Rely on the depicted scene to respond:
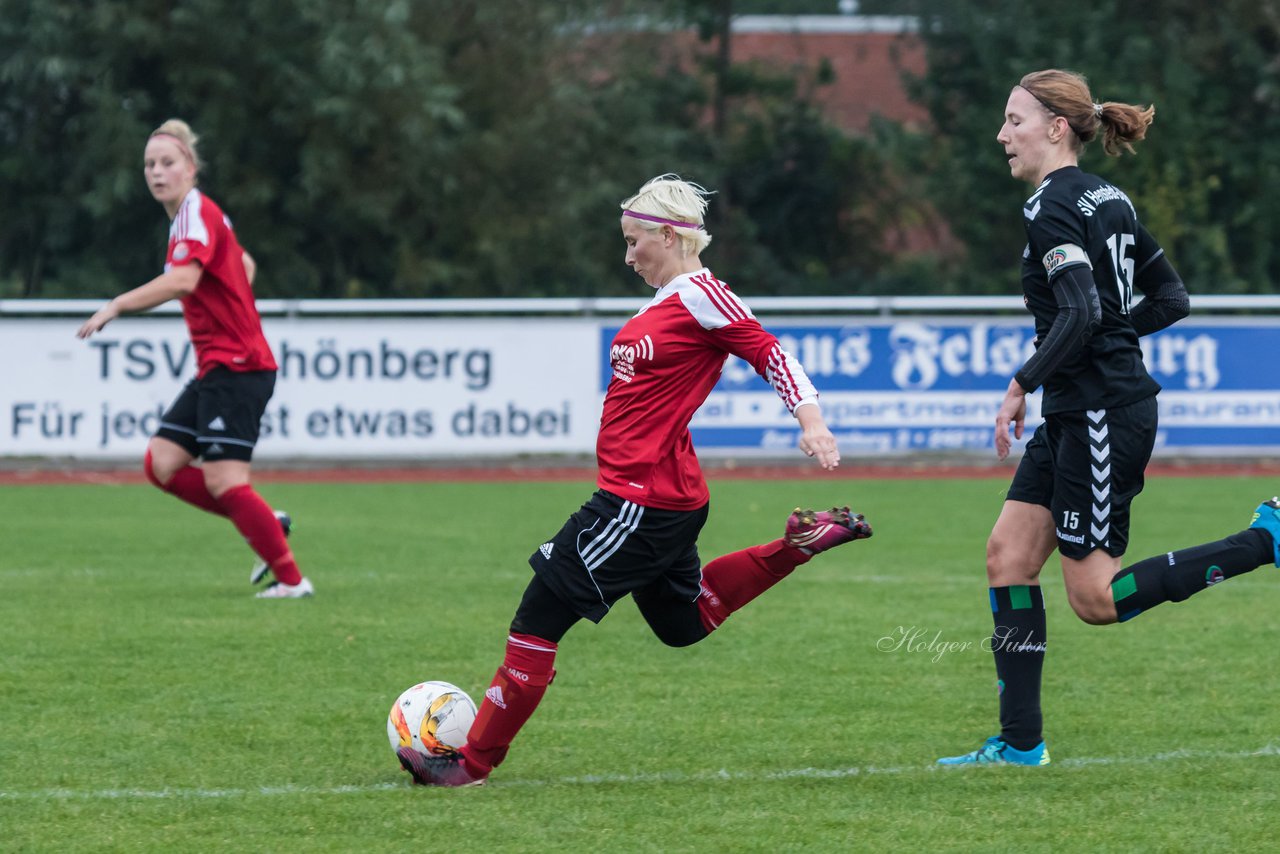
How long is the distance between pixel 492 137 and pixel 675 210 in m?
19.4

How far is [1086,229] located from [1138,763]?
1573mm

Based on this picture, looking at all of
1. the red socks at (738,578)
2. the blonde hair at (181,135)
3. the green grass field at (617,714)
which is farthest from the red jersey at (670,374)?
the blonde hair at (181,135)

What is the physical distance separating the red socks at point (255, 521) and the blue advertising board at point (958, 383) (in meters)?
7.66

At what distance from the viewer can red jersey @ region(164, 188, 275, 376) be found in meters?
8.24

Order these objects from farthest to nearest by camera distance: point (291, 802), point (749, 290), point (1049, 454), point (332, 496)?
point (749, 290), point (332, 496), point (1049, 454), point (291, 802)

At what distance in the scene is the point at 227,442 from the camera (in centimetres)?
832

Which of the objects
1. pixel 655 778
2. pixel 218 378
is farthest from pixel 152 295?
pixel 655 778

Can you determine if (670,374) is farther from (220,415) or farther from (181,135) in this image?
(181,135)

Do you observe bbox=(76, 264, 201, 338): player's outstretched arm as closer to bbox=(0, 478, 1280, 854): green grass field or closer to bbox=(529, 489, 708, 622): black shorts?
bbox=(0, 478, 1280, 854): green grass field

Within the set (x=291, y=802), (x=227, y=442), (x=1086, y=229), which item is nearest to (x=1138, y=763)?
(x=1086, y=229)

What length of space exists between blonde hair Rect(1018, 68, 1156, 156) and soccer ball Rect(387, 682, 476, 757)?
2.40 m

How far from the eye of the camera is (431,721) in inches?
200

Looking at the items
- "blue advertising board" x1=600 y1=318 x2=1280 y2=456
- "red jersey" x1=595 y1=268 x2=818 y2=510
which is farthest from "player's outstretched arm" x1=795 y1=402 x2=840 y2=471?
"blue advertising board" x1=600 y1=318 x2=1280 y2=456

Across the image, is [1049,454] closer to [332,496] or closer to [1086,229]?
[1086,229]
